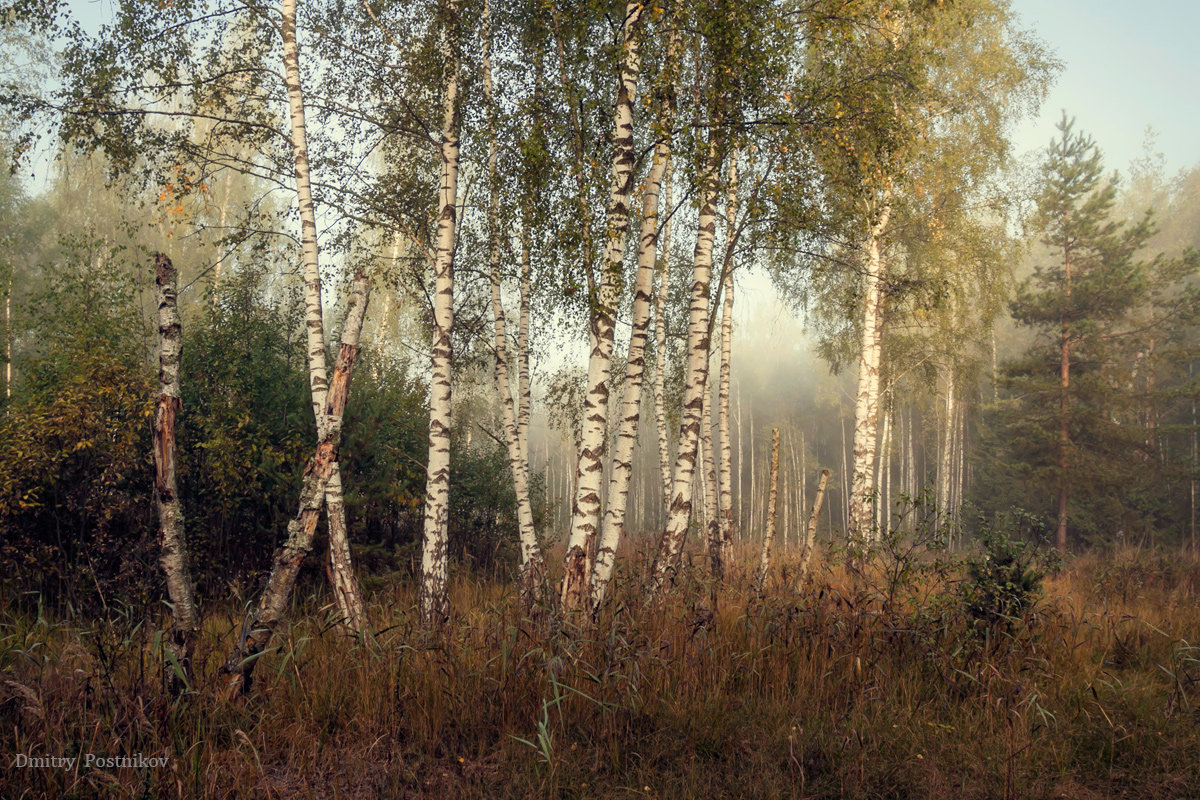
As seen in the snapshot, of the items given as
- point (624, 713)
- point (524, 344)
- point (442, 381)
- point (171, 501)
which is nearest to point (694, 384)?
point (442, 381)

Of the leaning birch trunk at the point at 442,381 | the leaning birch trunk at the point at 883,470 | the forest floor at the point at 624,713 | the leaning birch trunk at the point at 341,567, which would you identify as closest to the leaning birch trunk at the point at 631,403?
the forest floor at the point at 624,713

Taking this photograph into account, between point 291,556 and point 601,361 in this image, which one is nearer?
point 291,556

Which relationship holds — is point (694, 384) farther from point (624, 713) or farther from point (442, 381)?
point (624, 713)

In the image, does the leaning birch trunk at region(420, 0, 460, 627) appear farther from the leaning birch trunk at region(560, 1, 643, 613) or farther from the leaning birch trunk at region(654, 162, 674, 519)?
the leaning birch trunk at region(654, 162, 674, 519)

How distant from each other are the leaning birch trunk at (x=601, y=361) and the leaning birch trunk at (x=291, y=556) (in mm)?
2167

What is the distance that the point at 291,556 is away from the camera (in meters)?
3.38

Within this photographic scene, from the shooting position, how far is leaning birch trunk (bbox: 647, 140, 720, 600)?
6184 millimetres

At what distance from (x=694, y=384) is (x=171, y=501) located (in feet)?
16.2

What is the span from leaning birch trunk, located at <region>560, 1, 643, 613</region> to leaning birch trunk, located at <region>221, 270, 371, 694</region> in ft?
7.11

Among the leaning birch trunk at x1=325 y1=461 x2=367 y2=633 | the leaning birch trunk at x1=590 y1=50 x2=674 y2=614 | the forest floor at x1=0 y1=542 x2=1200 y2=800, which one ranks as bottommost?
the forest floor at x1=0 y1=542 x2=1200 y2=800

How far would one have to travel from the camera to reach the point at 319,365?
6.84 meters

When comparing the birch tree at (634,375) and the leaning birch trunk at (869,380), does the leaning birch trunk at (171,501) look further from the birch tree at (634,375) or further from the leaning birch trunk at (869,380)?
the leaning birch trunk at (869,380)
